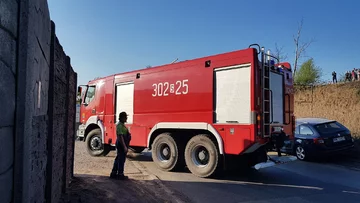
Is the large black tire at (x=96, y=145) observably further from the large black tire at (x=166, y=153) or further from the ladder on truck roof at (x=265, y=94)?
the ladder on truck roof at (x=265, y=94)

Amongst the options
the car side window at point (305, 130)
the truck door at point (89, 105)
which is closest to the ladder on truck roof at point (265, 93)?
the car side window at point (305, 130)

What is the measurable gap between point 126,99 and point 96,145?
2.68 meters

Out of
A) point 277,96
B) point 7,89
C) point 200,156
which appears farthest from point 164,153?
point 7,89

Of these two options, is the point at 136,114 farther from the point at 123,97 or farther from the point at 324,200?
the point at 324,200

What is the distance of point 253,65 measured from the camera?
716 centimetres

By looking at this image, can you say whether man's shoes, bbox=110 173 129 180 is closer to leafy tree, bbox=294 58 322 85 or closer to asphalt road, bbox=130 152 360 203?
asphalt road, bbox=130 152 360 203

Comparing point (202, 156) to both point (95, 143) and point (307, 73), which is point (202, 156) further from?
point (307, 73)

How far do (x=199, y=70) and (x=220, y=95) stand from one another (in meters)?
1.00

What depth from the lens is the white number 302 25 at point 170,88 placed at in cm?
858

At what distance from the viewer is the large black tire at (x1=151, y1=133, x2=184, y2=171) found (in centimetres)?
871

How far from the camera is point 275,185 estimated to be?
24.1 feet

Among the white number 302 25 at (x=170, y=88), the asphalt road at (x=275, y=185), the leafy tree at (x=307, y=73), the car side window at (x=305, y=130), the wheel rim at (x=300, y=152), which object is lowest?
the asphalt road at (x=275, y=185)

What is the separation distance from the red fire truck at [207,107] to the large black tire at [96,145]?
38.2 inches

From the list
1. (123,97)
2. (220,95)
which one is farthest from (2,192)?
(123,97)
